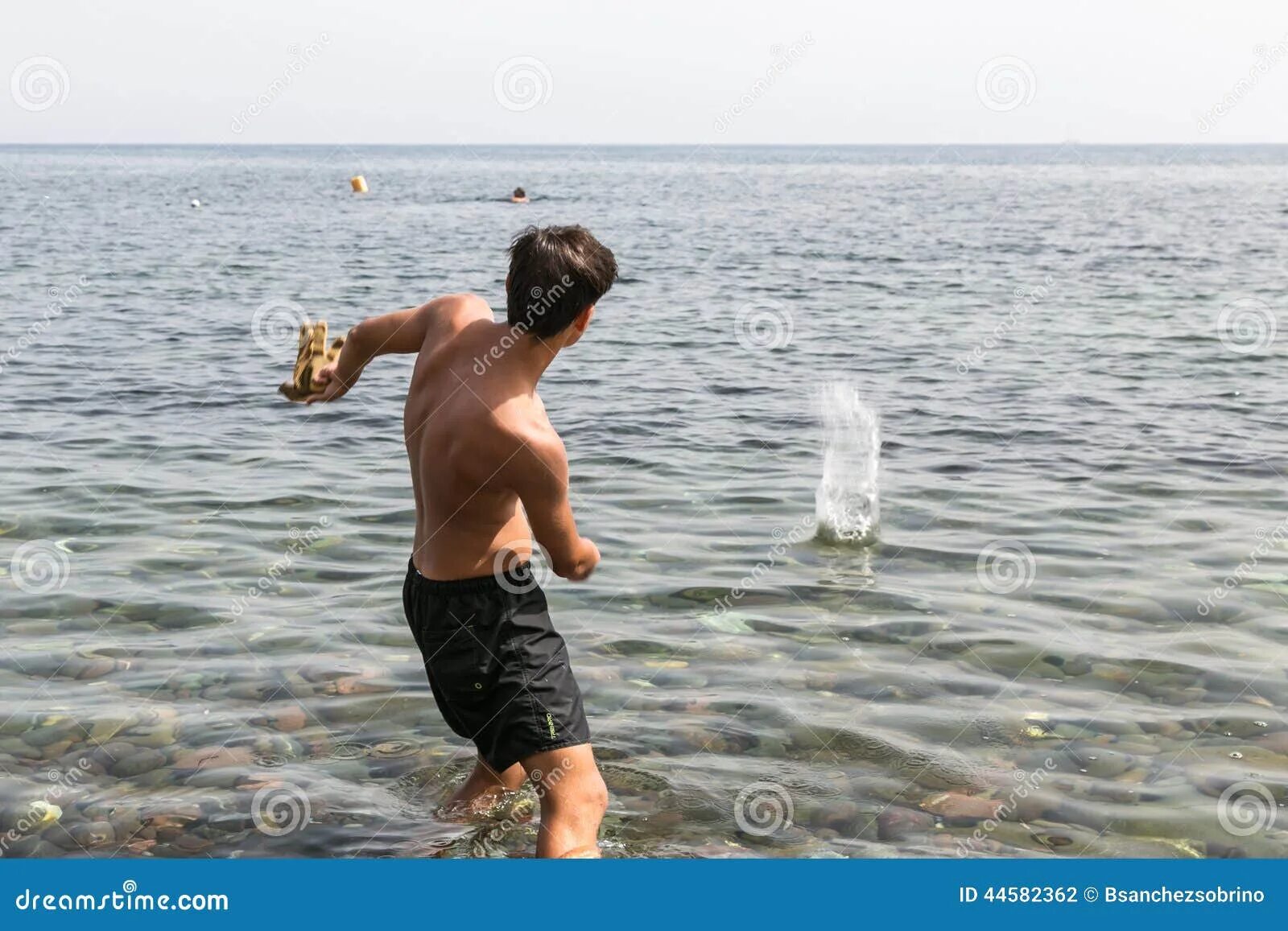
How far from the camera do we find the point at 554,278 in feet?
13.9

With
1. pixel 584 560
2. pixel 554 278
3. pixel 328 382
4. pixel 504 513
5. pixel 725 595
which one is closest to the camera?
pixel 554 278

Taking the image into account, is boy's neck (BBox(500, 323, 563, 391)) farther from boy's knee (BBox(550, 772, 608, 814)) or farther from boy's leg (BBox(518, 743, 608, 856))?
boy's knee (BBox(550, 772, 608, 814))

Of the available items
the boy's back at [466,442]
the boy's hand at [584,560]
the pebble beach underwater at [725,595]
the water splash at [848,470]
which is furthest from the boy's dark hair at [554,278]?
the water splash at [848,470]

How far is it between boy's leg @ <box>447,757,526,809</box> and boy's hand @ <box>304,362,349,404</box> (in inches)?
64.2

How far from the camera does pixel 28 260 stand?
90.8 ft

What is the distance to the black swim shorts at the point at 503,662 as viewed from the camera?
455 centimetres

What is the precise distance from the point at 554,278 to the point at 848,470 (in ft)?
21.5

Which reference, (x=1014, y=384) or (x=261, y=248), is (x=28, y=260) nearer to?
Answer: (x=261, y=248)

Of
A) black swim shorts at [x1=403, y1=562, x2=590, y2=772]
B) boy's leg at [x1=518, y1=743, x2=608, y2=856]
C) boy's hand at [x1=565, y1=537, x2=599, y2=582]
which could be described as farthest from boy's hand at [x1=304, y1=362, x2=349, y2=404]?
boy's leg at [x1=518, y1=743, x2=608, y2=856]

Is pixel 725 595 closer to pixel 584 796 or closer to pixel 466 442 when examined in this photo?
pixel 584 796

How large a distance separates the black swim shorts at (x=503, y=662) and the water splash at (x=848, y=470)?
14.8 feet

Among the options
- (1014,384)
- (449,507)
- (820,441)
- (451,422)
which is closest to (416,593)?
(449,507)

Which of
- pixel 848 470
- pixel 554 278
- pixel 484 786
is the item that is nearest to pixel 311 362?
pixel 554 278

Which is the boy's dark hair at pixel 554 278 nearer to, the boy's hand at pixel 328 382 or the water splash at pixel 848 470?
the boy's hand at pixel 328 382
